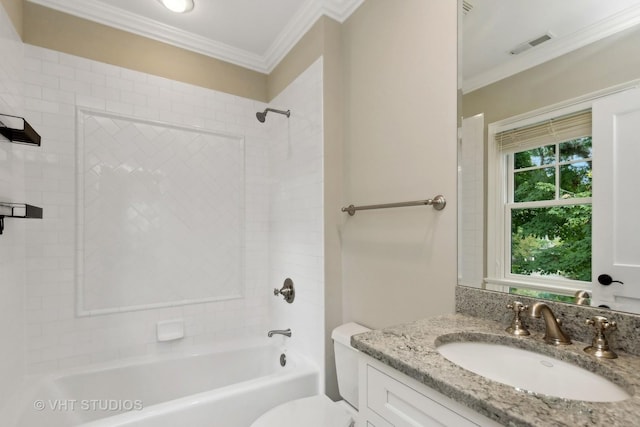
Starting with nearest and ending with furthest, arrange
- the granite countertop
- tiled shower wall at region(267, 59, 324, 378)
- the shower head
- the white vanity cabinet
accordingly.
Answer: the granite countertop < the white vanity cabinet < tiled shower wall at region(267, 59, 324, 378) < the shower head

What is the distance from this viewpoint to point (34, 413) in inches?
60.4

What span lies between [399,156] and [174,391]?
2053 mm

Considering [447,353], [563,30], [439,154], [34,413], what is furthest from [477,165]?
[34,413]

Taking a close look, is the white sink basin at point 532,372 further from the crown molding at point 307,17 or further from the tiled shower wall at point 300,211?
the crown molding at point 307,17

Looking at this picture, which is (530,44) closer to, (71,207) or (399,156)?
(399,156)

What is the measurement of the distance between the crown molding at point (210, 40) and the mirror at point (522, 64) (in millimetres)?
940

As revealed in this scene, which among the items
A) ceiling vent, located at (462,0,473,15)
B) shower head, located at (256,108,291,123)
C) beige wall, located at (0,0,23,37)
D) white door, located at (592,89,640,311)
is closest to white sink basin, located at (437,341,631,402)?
white door, located at (592,89,640,311)

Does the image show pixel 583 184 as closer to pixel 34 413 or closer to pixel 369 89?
pixel 369 89

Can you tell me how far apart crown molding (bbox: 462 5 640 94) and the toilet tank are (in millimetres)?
1273

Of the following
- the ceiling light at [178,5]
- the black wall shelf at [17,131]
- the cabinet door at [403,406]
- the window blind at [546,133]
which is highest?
the ceiling light at [178,5]

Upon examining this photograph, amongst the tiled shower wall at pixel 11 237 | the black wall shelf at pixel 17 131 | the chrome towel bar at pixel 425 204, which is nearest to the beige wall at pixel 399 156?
the chrome towel bar at pixel 425 204

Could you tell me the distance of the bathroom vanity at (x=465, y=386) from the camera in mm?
537

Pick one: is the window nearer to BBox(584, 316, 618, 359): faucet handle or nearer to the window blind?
the window blind

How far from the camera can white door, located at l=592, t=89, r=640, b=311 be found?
80cm
